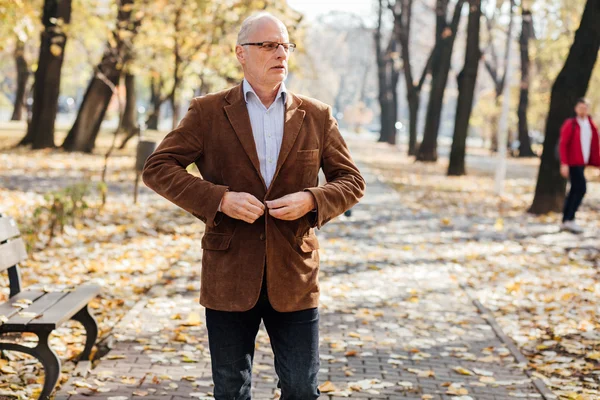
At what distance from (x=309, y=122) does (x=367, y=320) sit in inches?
162

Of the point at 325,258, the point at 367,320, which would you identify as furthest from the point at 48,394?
the point at 325,258

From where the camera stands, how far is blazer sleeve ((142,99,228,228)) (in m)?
3.36

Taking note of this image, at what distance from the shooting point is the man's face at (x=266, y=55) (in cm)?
342

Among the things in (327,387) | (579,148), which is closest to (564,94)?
(579,148)

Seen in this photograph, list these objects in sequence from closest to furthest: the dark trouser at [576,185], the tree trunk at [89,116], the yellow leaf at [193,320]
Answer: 1. the yellow leaf at [193,320]
2. the dark trouser at [576,185]
3. the tree trunk at [89,116]

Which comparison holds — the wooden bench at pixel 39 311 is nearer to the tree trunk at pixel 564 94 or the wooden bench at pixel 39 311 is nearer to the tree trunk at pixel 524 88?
the tree trunk at pixel 564 94

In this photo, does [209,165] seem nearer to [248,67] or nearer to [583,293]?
[248,67]

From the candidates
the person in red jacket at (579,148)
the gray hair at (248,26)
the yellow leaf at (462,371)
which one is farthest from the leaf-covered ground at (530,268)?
the gray hair at (248,26)

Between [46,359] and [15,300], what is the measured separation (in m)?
0.70

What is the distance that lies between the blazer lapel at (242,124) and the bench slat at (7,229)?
264cm

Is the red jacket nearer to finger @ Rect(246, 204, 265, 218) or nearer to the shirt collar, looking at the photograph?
the shirt collar

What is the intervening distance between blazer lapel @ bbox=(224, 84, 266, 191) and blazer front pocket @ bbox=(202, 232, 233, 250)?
0.26 m

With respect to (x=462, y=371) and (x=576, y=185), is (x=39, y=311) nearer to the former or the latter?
(x=462, y=371)

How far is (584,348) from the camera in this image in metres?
6.85
